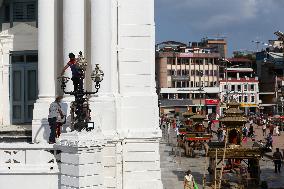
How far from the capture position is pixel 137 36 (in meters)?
23.9

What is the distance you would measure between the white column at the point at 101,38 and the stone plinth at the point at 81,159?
457 cm

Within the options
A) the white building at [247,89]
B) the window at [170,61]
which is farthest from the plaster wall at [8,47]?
the white building at [247,89]

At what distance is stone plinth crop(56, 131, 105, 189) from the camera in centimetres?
1689

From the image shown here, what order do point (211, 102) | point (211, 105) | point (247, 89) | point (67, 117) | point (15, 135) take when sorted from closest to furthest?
point (67, 117), point (15, 135), point (211, 102), point (211, 105), point (247, 89)

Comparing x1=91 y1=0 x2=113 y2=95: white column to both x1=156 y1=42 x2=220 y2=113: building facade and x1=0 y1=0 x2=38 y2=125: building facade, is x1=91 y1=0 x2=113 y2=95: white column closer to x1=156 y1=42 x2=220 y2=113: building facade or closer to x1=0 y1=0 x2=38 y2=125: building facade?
x1=0 y1=0 x2=38 y2=125: building facade

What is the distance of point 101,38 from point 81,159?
642 centimetres

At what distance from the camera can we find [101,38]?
22.0m

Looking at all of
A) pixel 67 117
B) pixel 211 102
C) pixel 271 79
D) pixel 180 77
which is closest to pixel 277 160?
pixel 67 117

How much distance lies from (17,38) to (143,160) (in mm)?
8504

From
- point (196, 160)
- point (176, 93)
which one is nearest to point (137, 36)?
point (196, 160)

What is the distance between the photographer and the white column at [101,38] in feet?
72.0

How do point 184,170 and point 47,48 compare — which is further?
point 184,170

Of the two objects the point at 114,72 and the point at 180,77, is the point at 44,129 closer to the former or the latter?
the point at 114,72

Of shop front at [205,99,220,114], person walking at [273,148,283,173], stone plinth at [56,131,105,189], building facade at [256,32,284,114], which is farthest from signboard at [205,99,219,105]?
stone plinth at [56,131,105,189]
